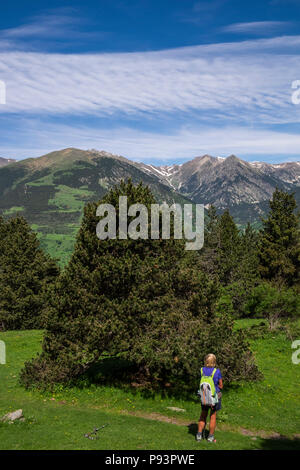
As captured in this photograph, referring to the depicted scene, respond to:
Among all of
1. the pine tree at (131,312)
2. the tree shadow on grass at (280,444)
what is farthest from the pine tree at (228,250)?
the tree shadow on grass at (280,444)

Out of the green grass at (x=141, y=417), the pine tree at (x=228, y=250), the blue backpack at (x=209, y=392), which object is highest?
the pine tree at (x=228, y=250)

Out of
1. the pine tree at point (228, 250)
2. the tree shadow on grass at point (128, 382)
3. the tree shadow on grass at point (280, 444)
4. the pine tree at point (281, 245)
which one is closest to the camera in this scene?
→ the tree shadow on grass at point (280, 444)

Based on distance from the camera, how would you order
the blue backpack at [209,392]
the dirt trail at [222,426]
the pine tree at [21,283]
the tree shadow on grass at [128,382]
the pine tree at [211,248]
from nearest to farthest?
the blue backpack at [209,392] → the dirt trail at [222,426] → the tree shadow on grass at [128,382] → the pine tree at [21,283] → the pine tree at [211,248]

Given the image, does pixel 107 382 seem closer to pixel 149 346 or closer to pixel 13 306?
pixel 149 346

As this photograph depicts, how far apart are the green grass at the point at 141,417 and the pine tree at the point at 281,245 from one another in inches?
993

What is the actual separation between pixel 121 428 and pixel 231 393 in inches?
377

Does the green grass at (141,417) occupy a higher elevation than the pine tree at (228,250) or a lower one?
lower

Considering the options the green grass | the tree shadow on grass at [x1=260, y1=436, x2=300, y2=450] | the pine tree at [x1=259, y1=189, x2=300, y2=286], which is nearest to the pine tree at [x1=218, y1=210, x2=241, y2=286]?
the pine tree at [x1=259, y1=189, x2=300, y2=286]

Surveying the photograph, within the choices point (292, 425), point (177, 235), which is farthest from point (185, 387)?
point (177, 235)

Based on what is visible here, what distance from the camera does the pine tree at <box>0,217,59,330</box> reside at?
54.1 m

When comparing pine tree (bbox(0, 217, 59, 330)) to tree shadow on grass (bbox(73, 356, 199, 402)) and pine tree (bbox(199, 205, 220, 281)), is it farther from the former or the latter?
tree shadow on grass (bbox(73, 356, 199, 402))

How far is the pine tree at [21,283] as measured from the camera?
2131 inches

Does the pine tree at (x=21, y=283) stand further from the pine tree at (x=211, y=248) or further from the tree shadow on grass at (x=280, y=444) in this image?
the tree shadow on grass at (x=280, y=444)

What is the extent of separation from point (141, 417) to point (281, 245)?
40.3m
